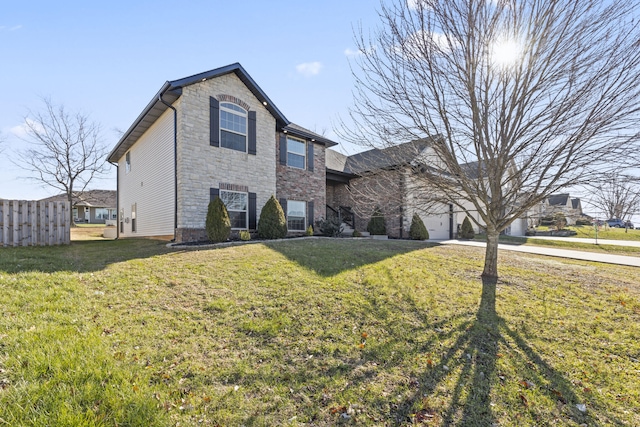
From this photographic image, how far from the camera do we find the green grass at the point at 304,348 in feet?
7.80

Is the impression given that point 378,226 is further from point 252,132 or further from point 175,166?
point 175,166

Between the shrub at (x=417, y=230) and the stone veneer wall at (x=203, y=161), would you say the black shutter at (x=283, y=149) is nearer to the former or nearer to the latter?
the stone veneer wall at (x=203, y=161)

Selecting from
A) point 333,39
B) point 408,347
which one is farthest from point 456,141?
point 408,347

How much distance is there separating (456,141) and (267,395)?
5.65 m

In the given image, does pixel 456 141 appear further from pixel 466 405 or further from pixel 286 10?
pixel 286 10

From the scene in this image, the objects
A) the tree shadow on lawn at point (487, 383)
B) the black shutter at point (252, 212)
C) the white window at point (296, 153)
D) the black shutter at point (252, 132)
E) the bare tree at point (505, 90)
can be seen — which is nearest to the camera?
the tree shadow on lawn at point (487, 383)

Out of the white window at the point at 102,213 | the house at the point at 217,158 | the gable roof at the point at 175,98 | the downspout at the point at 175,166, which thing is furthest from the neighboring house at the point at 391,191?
the white window at the point at 102,213

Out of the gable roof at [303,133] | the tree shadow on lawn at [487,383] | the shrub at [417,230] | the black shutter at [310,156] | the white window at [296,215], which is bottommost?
the tree shadow on lawn at [487,383]

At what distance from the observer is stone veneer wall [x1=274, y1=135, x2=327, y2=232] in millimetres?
13336

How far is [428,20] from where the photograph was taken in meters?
5.39

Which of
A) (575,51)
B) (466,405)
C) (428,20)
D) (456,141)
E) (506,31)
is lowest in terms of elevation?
(466,405)

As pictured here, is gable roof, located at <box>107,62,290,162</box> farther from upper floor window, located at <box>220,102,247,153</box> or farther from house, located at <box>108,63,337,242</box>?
upper floor window, located at <box>220,102,247,153</box>

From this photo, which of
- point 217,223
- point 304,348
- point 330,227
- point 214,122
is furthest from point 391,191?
point 214,122

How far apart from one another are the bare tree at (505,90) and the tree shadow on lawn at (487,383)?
10.3 feet
